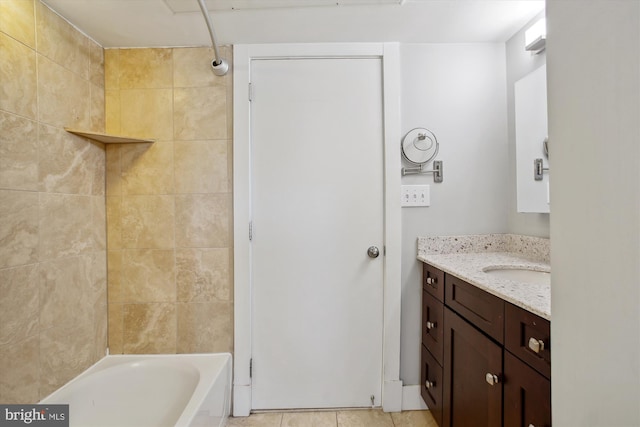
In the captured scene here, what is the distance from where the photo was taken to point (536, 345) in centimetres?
76

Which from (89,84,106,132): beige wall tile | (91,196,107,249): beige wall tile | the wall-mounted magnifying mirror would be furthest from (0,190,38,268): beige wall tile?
the wall-mounted magnifying mirror

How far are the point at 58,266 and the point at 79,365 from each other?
54 cm

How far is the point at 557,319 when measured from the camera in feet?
1.40

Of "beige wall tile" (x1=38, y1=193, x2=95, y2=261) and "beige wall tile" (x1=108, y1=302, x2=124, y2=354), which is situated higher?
"beige wall tile" (x1=38, y1=193, x2=95, y2=261)

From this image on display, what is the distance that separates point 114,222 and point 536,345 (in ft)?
6.52

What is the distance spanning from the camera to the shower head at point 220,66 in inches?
58.9

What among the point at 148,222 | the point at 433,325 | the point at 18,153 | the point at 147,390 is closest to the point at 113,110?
the point at 18,153

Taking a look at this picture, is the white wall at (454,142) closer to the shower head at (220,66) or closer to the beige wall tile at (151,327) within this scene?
the shower head at (220,66)

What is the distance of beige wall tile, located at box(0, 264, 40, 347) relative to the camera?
1.07 m

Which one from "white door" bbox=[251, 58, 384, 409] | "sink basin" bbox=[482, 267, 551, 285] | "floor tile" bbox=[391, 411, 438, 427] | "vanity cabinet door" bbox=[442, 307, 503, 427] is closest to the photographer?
"vanity cabinet door" bbox=[442, 307, 503, 427]

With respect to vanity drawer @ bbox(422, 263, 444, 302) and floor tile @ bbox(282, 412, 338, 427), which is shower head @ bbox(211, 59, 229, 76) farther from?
floor tile @ bbox(282, 412, 338, 427)

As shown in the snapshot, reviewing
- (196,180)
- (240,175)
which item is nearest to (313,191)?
(240,175)

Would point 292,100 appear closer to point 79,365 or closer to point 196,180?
point 196,180

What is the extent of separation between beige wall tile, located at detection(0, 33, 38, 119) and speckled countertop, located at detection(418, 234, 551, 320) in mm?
1960
